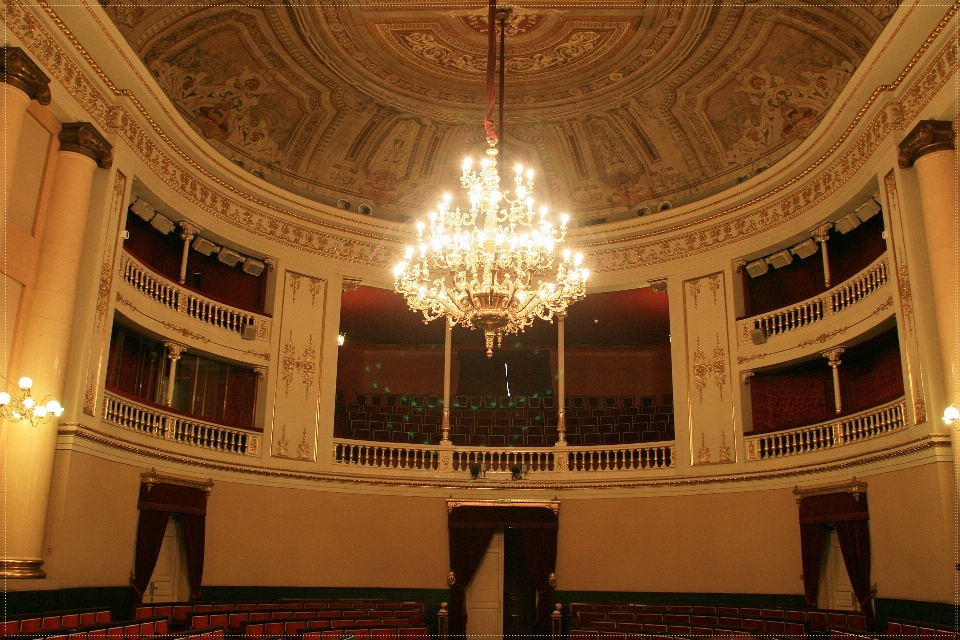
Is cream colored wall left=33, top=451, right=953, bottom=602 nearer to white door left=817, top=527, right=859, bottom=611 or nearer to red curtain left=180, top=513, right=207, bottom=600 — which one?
red curtain left=180, top=513, right=207, bottom=600

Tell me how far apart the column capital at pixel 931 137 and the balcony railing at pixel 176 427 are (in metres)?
9.46

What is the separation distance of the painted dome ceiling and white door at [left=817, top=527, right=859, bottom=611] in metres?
5.80

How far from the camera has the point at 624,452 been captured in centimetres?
1300

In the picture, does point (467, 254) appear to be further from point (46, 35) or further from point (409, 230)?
point (409, 230)

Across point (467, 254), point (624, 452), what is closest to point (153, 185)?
point (467, 254)

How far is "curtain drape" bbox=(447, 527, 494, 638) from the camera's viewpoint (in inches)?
478

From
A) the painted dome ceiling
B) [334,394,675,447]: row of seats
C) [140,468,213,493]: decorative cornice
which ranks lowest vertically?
[140,468,213,493]: decorative cornice

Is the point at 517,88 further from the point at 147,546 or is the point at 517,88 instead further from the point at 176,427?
the point at 147,546

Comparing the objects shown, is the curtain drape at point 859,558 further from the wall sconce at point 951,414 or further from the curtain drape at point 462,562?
the curtain drape at point 462,562

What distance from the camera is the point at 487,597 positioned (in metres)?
12.5

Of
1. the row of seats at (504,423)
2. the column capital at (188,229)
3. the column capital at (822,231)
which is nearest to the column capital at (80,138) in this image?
the column capital at (188,229)

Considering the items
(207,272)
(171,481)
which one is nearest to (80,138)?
(207,272)

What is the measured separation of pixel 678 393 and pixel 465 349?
19.8ft

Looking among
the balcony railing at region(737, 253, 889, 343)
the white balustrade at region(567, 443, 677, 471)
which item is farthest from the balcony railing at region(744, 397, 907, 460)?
the balcony railing at region(737, 253, 889, 343)
